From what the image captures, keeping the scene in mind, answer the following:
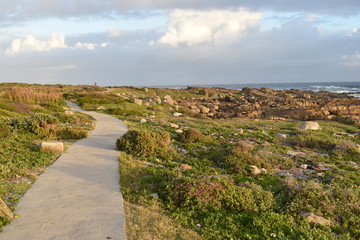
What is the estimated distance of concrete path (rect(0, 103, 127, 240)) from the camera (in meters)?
5.32

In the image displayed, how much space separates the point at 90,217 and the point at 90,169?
3.36m

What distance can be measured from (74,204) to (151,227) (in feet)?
6.37

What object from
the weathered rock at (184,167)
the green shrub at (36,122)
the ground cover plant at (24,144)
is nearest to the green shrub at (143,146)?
the weathered rock at (184,167)

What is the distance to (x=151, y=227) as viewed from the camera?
18.8ft

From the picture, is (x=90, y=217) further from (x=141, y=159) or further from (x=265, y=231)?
(x=141, y=159)

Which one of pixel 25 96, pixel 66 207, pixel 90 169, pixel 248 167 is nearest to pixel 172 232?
pixel 66 207

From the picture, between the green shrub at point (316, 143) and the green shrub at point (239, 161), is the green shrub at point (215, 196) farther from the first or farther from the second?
the green shrub at point (316, 143)

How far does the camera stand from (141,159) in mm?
10930

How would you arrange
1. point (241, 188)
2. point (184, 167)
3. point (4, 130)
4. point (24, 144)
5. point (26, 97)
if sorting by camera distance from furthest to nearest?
point (26, 97)
point (4, 130)
point (24, 144)
point (184, 167)
point (241, 188)

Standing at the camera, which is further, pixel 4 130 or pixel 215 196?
pixel 4 130

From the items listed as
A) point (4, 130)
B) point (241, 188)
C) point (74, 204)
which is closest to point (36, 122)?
point (4, 130)

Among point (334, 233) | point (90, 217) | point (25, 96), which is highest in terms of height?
point (25, 96)

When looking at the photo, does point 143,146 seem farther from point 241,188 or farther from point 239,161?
point 241,188

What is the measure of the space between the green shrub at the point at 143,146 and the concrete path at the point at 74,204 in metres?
1.13
